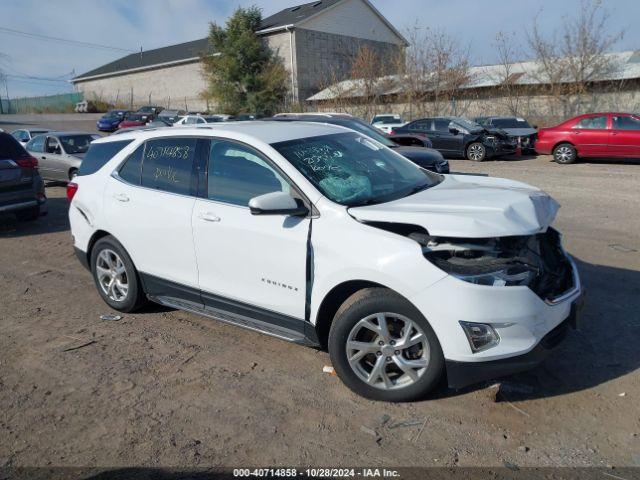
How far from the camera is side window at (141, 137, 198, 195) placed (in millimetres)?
4477

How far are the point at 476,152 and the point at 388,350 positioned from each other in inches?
642

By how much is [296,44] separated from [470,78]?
552 inches

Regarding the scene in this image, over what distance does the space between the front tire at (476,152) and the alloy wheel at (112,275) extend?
15.4 metres

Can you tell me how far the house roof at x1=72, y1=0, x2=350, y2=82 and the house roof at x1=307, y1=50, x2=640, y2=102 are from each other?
6.81 m

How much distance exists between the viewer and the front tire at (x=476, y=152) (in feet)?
59.9

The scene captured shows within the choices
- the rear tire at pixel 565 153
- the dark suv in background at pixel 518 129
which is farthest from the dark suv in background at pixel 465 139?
the rear tire at pixel 565 153

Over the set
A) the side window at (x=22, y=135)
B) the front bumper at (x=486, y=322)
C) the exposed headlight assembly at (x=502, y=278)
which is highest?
the side window at (x=22, y=135)

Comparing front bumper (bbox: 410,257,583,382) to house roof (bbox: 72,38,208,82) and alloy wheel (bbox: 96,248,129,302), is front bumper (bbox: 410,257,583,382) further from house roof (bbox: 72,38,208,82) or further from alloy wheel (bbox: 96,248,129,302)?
house roof (bbox: 72,38,208,82)

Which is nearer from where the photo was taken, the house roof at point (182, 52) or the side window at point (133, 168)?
the side window at point (133, 168)

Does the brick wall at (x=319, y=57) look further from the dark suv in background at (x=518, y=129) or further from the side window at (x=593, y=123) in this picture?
the side window at (x=593, y=123)

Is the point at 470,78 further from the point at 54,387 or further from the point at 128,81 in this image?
the point at 128,81

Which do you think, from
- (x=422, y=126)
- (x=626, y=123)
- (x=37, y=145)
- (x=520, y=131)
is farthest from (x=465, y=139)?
(x=37, y=145)

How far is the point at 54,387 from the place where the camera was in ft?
12.7

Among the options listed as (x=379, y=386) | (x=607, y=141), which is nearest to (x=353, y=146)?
(x=379, y=386)
